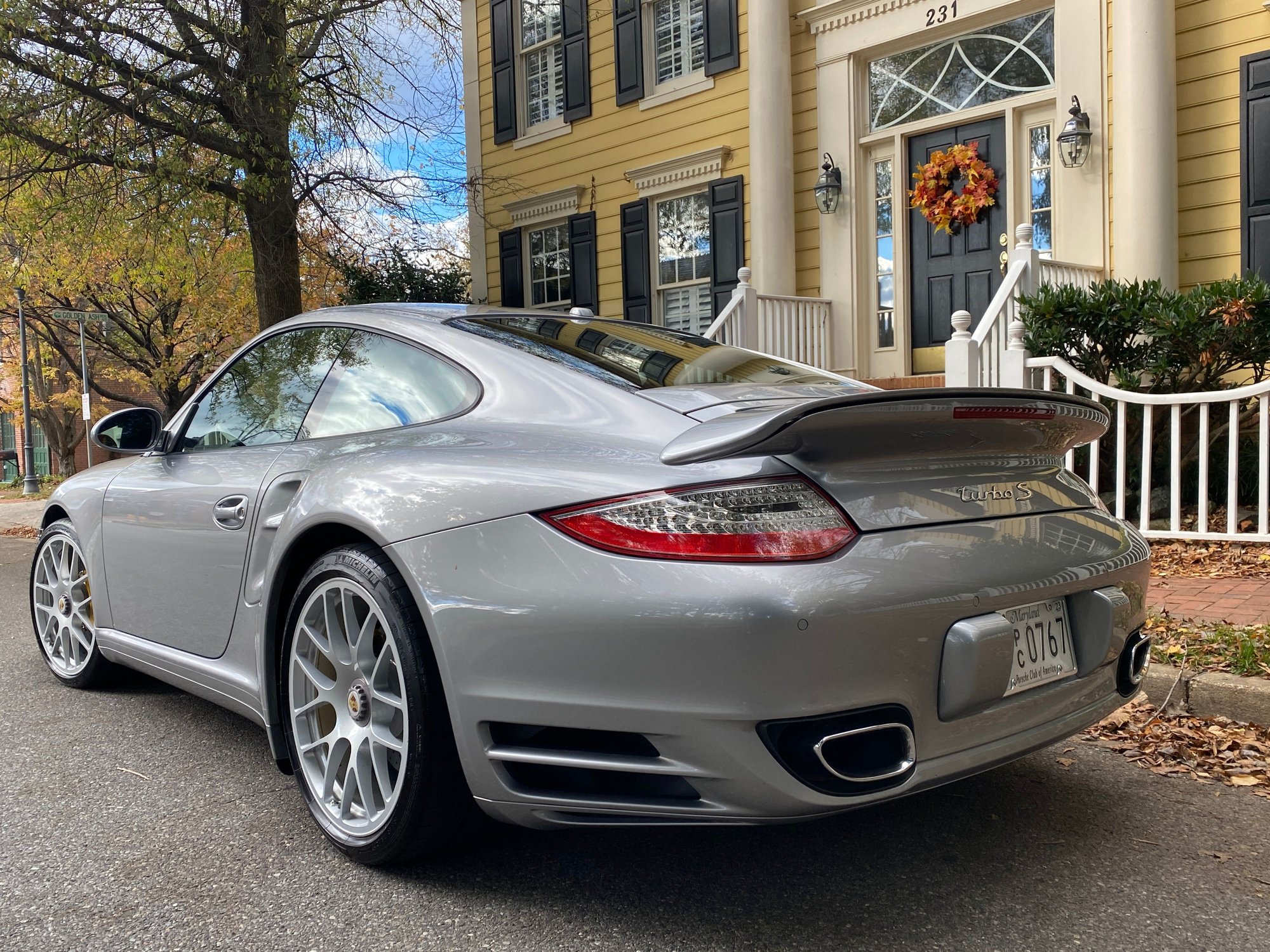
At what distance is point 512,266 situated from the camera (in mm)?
14930

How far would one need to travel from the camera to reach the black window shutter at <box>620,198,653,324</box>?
12.9 metres

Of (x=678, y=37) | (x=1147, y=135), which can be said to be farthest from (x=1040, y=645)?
(x=678, y=37)

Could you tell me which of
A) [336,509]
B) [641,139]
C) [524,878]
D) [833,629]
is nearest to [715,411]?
[833,629]

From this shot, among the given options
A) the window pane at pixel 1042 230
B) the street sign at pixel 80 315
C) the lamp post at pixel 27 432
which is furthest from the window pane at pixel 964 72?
the lamp post at pixel 27 432

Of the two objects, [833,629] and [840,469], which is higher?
[840,469]

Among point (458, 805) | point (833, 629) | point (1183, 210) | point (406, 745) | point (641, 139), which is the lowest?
point (458, 805)

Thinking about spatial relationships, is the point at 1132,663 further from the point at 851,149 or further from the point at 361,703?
the point at 851,149

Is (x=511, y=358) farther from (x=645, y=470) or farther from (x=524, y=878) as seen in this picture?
(x=524, y=878)

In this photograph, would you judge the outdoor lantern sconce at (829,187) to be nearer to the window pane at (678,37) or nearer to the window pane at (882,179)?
the window pane at (882,179)

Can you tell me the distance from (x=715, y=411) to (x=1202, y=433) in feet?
16.5

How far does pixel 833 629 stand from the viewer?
1952 millimetres

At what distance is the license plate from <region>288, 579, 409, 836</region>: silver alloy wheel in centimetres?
133

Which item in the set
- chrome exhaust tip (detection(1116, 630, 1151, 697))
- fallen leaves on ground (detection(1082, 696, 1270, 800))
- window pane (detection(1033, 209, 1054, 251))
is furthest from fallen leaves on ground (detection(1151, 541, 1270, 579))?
window pane (detection(1033, 209, 1054, 251))

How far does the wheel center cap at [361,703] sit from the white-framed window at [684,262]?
385 inches
